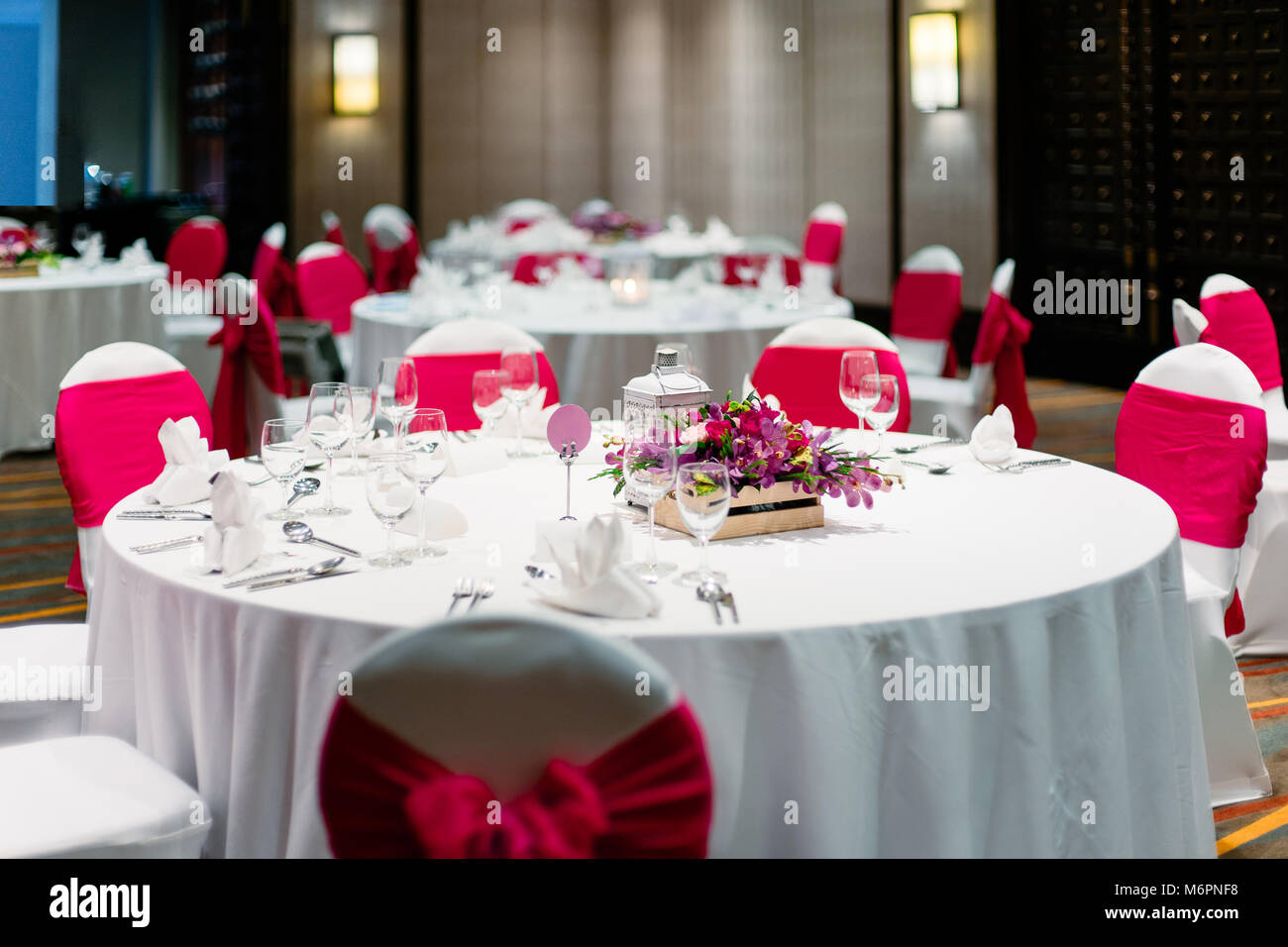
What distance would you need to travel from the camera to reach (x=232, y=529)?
6.98 ft

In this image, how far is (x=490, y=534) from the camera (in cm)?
235

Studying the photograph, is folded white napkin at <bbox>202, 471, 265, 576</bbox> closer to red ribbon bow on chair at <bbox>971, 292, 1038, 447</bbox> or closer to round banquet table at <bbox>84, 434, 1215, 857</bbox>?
round banquet table at <bbox>84, 434, 1215, 857</bbox>

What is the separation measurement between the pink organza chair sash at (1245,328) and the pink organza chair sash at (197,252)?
20.0 feet

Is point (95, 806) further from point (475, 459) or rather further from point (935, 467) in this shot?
point (935, 467)

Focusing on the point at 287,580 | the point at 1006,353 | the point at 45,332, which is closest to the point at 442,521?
the point at 287,580

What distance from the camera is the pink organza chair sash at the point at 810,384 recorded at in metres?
3.86

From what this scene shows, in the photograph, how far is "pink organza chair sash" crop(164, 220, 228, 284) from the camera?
28.2ft

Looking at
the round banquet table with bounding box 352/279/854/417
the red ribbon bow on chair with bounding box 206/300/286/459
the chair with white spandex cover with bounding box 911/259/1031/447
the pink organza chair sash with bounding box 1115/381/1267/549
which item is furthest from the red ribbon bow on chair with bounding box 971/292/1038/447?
the red ribbon bow on chair with bounding box 206/300/286/459

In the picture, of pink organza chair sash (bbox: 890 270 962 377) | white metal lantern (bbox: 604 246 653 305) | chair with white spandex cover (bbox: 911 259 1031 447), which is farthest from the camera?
pink organza chair sash (bbox: 890 270 962 377)

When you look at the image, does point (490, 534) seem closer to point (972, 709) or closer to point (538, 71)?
point (972, 709)

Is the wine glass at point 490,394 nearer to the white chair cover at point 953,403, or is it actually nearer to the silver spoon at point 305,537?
the silver spoon at point 305,537

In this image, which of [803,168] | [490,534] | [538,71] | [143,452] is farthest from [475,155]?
[490,534]

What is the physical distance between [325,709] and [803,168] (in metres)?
9.56

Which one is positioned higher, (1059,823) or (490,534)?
(490,534)
